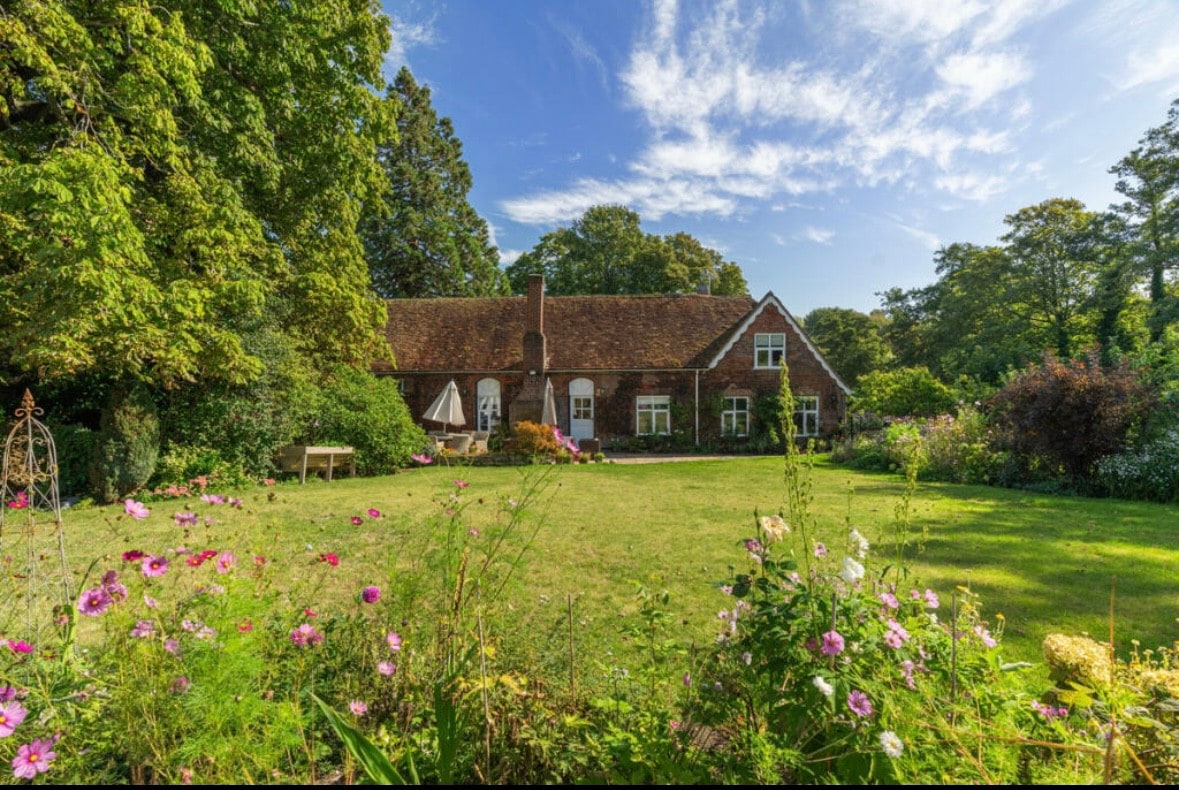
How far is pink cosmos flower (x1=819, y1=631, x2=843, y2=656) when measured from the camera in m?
1.77

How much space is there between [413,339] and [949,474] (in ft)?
68.4

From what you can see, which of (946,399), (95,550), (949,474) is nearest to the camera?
(95,550)

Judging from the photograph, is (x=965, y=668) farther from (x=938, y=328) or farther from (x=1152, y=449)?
(x=938, y=328)

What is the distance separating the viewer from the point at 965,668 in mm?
2104

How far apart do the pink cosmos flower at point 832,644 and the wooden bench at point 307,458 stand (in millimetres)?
12445

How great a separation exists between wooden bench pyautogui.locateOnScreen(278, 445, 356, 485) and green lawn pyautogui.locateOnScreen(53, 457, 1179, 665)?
728mm

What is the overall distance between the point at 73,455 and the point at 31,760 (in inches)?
450

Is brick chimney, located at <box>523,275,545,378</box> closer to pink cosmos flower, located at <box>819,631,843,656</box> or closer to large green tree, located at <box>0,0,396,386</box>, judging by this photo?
large green tree, located at <box>0,0,396,386</box>

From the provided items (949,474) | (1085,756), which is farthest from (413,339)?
(1085,756)

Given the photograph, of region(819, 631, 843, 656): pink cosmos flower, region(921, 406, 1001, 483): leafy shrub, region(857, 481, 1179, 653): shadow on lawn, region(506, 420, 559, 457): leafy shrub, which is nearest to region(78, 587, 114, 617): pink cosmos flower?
region(819, 631, 843, 656): pink cosmos flower

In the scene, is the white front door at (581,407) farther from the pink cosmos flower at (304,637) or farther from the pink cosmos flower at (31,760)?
the pink cosmos flower at (31,760)

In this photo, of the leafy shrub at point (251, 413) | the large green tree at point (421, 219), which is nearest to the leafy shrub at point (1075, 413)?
the leafy shrub at point (251, 413)

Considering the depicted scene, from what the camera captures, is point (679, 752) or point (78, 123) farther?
point (78, 123)

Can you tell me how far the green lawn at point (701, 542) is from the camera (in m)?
4.34
